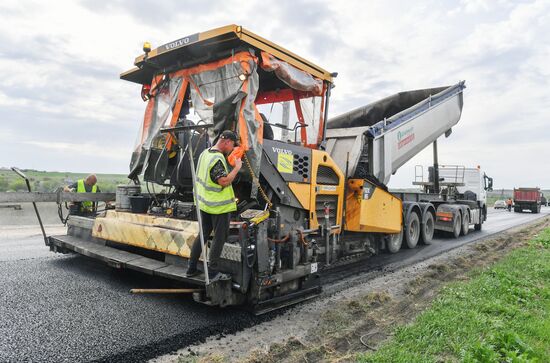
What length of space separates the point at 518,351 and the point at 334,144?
4.43m

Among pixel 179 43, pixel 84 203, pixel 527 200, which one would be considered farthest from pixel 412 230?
pixel 527 200

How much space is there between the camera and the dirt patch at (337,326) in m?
3.14

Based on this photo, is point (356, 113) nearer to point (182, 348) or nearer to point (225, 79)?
point (225, 79)

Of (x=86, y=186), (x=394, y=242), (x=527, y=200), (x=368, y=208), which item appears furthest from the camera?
(x=527, y=200)

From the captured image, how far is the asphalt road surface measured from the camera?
3.06m

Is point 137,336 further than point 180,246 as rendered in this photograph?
No

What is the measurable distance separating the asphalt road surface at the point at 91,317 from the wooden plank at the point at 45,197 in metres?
0.99

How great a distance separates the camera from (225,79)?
4602mm

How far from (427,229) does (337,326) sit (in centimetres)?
668

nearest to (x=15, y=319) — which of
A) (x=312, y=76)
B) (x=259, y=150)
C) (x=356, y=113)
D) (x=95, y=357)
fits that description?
(x=95, y=357)

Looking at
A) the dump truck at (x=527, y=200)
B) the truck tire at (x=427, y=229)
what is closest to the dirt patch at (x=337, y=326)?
the truck tire at (x=427, y=229)

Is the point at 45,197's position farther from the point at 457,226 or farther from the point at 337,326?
the point at 457,226

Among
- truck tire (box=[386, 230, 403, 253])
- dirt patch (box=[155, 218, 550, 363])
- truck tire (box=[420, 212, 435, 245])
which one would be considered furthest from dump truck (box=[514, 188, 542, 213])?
dirt patch (box=[155, 218, 550, 363])

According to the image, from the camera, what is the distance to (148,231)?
459 cm
